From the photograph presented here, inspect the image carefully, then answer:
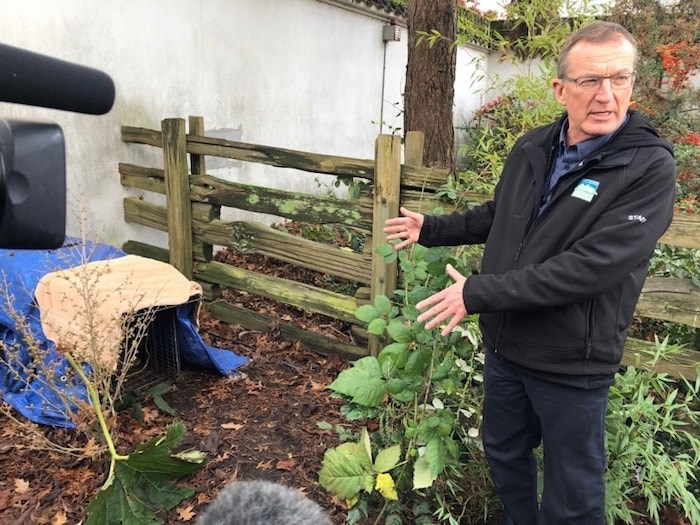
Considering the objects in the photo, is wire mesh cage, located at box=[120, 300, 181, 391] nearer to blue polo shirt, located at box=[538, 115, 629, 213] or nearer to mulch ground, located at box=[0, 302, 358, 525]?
mulch ground, located at box=[0, 302, 358, 525]

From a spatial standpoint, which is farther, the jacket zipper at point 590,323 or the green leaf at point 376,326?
the green leaf at point 376,326

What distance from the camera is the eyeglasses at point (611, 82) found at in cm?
176

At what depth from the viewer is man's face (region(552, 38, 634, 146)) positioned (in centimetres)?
176

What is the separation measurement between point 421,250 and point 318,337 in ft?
5.54

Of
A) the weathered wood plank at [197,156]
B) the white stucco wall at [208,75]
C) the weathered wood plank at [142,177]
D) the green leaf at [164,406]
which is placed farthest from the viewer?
the weathered wood plank at [142,177]

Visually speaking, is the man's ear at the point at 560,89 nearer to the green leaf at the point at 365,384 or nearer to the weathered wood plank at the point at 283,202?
the green leaf at the point at 365,384

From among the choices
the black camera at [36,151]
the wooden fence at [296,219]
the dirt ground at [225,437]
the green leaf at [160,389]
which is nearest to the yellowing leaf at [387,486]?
the dirt ground at [225,437]

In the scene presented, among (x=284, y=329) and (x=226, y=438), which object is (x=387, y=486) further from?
(x=284, y=329)

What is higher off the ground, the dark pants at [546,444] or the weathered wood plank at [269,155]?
the weathered wood plank at [269,155]

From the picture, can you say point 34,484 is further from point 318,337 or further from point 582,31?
point 582,31

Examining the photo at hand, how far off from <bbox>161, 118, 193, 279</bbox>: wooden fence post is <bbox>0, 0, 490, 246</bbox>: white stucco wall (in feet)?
2.27

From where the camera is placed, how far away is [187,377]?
3.88 meters

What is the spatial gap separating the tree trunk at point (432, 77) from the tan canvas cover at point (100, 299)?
2.35m

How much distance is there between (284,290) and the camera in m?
4.35
